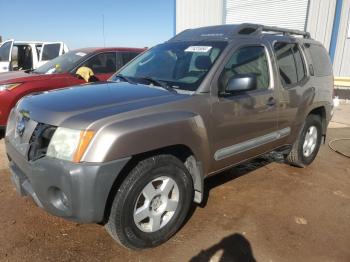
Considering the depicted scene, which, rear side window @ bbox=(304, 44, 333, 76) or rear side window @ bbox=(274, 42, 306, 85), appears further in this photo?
rear side window @ bbox=(304, 44, 333, 76)

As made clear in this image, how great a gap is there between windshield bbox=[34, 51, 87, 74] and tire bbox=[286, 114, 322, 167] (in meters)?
4.37

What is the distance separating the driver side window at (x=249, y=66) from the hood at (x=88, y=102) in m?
0.64

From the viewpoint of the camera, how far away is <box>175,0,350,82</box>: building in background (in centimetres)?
1121

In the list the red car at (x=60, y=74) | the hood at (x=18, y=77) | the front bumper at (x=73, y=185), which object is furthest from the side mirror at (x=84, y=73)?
the front bumper at (x=73, y=185)

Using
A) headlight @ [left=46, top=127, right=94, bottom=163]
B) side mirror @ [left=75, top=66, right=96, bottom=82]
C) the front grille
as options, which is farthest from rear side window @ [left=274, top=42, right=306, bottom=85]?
side mirror @ [left=75, top=66, right=96, bottom=82]

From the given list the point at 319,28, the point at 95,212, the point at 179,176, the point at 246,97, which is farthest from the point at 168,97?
the point at 319,28

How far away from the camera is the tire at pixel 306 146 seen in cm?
479

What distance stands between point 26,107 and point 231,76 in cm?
193

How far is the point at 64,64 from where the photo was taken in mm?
6859

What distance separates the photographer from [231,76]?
11.3 feet

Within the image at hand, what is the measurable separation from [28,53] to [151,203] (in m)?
9.46

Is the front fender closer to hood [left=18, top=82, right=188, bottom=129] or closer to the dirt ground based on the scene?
hood [left=18, top=82, right=188, bottom=129]

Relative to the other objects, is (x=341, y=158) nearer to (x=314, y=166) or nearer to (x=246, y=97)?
(x=314, y=166)

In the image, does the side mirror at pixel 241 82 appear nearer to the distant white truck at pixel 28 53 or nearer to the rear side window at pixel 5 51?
the distant white truck at pixel 28 53
